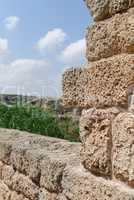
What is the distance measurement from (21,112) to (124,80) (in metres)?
5.87

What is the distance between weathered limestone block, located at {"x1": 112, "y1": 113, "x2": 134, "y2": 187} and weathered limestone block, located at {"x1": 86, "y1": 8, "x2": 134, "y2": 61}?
33 cm

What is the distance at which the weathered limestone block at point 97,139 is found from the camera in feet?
6.87

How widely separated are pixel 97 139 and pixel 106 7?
67 cm

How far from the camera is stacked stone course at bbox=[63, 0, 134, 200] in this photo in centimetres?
195

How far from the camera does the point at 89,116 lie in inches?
88.4

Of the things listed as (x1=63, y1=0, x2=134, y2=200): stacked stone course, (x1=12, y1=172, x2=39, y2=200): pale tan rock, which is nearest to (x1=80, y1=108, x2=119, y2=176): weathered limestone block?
(x1=63, y1=0, x2=134, y2=200): stacked stone course

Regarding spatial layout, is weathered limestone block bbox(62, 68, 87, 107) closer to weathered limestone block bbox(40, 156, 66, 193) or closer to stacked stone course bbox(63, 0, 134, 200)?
stacked stone course bbox(63, 0, 134, 200)

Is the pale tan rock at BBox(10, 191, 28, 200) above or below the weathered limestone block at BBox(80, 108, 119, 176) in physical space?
below

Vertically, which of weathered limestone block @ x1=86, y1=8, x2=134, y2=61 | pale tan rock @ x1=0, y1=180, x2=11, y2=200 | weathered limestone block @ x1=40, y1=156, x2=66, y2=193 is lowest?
pale tan rock @ x1=0, y1=180, x2=11, y2=200

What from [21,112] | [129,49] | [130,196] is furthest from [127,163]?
[21,112]

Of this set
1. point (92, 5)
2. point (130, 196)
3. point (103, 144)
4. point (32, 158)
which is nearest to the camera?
point (130, 196)

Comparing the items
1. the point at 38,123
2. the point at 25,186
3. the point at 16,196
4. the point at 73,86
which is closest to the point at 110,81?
the point at 73,86

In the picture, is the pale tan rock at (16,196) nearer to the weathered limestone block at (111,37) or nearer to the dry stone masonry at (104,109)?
the dry stone masonry at (104,109)

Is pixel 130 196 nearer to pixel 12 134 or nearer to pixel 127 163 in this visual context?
pixel 127 163
